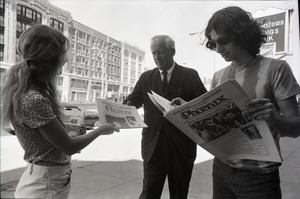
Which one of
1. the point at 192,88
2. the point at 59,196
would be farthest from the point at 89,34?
the point at 59,196

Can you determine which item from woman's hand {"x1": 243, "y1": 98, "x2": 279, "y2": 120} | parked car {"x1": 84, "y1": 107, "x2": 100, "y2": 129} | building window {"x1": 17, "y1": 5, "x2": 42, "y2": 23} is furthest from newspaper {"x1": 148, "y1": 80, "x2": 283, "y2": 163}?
building window {"x1": 17, "y1": 5, "x2": 42, "y2": 23}

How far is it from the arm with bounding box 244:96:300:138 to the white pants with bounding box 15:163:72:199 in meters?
0.81

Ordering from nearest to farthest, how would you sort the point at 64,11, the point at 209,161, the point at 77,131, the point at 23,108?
1. the point at 23,108
2. the point at 77,131
3. the point at 64,11
4. the point at 209,161

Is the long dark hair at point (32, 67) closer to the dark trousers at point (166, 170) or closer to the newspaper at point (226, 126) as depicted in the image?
the newspaper at point (226, 126)

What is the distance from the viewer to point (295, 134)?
3.34 feet

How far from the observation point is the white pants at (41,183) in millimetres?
1050

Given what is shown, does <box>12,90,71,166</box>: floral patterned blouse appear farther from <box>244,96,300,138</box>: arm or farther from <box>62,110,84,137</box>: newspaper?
<box>244,96,300,138</box>: arm

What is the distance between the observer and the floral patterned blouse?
0.97m

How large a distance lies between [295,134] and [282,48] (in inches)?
47.3

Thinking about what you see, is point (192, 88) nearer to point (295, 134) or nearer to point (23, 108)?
point (295, 134)

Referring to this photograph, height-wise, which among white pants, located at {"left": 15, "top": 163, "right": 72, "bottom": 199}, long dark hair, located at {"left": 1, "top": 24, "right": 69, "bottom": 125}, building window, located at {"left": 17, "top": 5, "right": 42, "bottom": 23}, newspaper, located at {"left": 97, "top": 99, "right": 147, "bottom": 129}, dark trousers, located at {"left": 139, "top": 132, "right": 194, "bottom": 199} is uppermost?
building window, located at {"left": 17, "top": 5, "right": 42, "bottom": 23}

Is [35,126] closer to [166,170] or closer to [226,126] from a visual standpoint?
[226,126]

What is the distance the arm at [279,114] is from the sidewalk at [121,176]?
6.65ft

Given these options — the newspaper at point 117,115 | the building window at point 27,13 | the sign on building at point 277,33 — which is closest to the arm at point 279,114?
the newspaper at point 117,115
